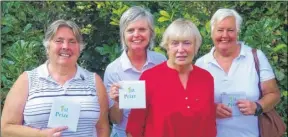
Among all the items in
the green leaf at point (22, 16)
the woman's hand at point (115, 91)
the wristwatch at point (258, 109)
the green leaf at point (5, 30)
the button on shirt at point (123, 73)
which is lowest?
the wristwatch at point (258, 109)

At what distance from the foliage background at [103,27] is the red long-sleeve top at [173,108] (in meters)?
1.51

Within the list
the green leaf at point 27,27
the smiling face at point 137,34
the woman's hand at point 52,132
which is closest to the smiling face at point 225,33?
the smiling face at point 137,34

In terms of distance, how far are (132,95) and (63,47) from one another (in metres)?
0.58

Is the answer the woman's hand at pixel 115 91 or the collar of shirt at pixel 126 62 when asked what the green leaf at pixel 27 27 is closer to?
the collar of shirt at pixel 126 62

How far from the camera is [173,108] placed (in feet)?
12.1

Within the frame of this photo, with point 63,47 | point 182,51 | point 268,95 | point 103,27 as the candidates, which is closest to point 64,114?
point 63,47

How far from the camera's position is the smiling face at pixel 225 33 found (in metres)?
4.14

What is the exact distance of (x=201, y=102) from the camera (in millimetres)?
3754

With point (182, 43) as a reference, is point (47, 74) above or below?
below

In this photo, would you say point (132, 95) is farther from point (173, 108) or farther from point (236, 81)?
point (236, 81)

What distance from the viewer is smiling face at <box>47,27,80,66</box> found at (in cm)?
379

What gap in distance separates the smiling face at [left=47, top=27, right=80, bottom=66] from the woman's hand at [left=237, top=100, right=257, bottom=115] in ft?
4.13

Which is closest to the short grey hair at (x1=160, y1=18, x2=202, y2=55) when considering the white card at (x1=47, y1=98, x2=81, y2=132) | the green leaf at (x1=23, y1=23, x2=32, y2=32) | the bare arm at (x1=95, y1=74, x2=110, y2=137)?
the bare arm at (x1=95, y1=74, x2=110, y2=137)

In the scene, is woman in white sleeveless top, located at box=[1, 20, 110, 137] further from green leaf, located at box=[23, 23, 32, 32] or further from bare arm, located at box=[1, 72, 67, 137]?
green leaf, located at box=[23, 23, 32, 32]
